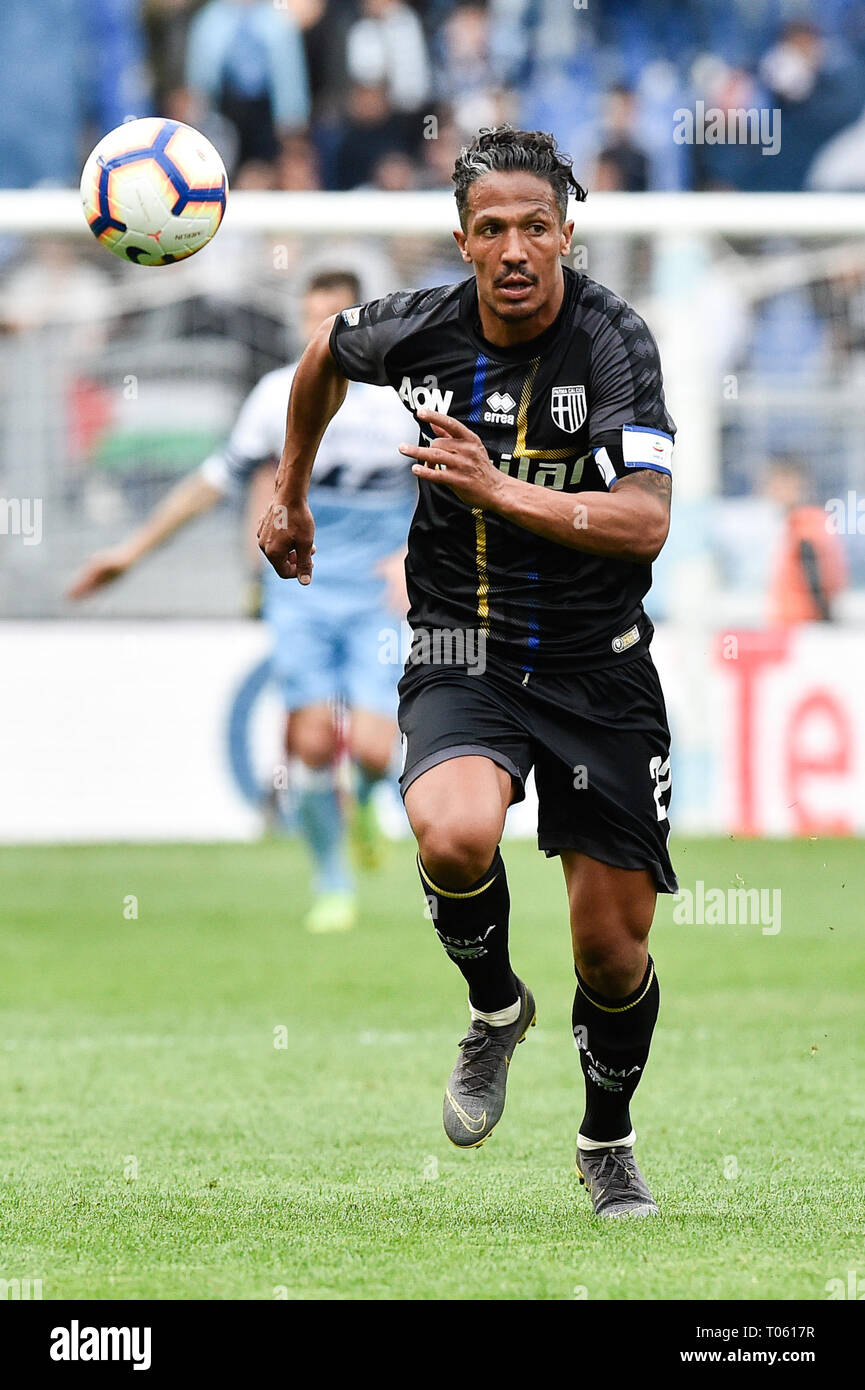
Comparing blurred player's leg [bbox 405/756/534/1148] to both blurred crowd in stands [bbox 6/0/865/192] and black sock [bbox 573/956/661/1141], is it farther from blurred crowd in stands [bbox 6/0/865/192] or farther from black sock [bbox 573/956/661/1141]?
blurred crowd in stands [bbox 6/0/865/192]

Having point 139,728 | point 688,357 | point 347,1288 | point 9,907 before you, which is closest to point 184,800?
point 139,728

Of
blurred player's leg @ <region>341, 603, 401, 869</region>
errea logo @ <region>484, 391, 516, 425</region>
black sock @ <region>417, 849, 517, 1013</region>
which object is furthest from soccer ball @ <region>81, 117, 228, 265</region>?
blurred player's leg @ <region>341, 603, 401, 869</region>

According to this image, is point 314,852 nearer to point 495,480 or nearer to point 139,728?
point 139,728

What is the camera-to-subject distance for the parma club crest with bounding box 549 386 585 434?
4.70m

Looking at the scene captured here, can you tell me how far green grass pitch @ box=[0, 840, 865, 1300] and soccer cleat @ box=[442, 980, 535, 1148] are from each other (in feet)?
0.56

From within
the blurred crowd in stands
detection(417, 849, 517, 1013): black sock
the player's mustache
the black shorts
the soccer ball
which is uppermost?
the blurred crowd in stands

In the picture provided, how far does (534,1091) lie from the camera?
21.2 feet

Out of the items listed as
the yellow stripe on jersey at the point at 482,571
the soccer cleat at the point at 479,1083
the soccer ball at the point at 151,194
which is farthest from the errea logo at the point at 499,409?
the soccer cleat at the point at 479,1083

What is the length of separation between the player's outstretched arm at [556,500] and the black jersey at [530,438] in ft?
0.29

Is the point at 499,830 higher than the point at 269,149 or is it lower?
lower

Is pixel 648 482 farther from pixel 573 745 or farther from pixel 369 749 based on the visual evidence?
pixel 369 749

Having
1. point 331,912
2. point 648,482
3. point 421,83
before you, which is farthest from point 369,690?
point 421,83

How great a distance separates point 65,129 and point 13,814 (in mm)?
6142

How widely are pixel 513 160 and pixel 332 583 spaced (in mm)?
5238
